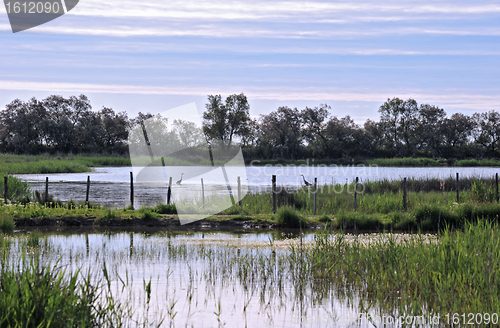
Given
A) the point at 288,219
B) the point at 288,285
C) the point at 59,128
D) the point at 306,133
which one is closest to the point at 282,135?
the point at 306,133

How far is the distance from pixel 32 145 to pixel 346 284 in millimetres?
85811

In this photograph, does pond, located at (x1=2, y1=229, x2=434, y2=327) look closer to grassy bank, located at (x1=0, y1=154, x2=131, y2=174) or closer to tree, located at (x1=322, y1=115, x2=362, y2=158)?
grassy bank, located at (x1=0, y1=154, x2=131, y2=174)

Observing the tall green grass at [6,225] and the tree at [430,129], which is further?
the tree at [430,129]

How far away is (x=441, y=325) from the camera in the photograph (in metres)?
6.95

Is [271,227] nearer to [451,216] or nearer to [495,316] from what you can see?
[451,216]

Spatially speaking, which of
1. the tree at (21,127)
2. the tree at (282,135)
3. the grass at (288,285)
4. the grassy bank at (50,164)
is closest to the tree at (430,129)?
the tree at (282,135)

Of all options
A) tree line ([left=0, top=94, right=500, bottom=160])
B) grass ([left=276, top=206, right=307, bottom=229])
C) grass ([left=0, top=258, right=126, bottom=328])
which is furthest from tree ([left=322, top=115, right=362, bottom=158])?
grass ([left=0, top=258, right=126, bottom=328])

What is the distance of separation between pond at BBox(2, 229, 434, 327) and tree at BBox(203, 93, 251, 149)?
6858cm

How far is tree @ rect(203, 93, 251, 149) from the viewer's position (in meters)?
83.0

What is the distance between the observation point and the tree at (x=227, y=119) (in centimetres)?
8300

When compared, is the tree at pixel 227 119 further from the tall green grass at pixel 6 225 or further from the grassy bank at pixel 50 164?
the tall green grass at pixel 6 225

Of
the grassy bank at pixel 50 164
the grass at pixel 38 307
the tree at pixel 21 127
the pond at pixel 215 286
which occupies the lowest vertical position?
the pond at pixel 215 286

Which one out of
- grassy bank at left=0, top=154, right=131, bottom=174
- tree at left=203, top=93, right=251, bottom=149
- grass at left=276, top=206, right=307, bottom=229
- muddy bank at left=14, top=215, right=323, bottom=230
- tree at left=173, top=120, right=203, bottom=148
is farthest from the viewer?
tree at left=203, top=93, right=251, bottom=149

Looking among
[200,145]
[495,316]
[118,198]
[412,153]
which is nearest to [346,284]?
[495,316]
